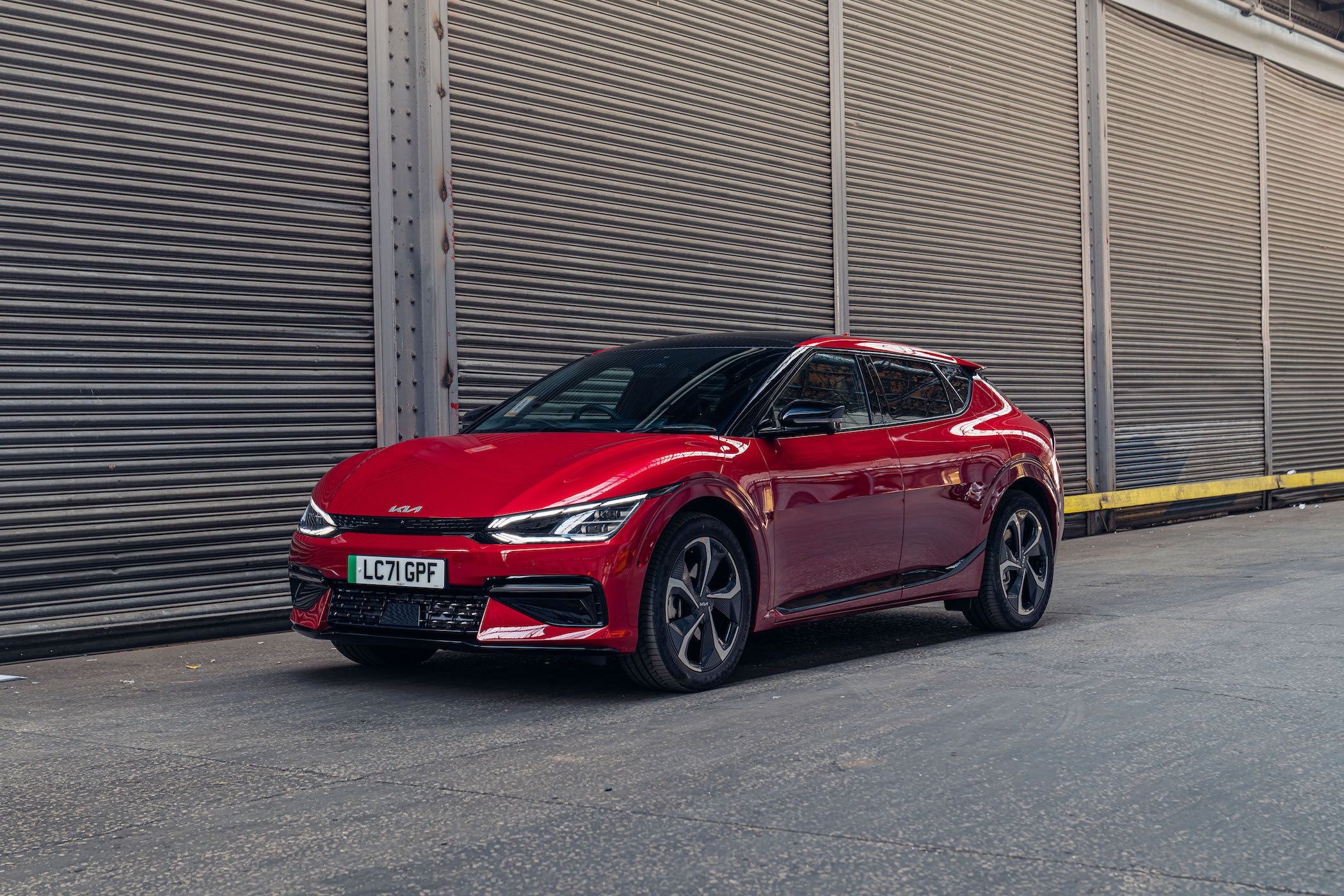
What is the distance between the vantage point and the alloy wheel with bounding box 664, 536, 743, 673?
5.80m

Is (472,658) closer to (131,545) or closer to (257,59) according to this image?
(131,545)

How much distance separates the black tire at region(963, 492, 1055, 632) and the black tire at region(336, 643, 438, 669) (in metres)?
2.97

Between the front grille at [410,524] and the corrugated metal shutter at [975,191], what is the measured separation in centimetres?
821

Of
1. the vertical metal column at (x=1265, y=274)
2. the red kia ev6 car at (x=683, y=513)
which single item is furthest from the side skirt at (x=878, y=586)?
the vertical metal column at (x=1265, y=274)

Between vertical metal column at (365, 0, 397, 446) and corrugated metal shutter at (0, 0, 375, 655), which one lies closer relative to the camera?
corrugated metal shutter at (0, 0, 375, 655)

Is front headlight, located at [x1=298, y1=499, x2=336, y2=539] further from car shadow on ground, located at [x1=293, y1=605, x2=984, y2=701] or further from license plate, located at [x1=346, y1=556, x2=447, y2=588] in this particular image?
car shadow on ground, located at [x1=293, y1=605, x2=984, y2=701]

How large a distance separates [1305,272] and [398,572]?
17.9 m

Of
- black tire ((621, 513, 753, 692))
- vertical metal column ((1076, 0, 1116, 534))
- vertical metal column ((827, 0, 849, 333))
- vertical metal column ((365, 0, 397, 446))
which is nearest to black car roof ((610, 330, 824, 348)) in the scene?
black tire ((621, 513, 753, 692))

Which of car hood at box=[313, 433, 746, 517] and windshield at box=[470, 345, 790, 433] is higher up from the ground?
windshield at box=[470, 345, 790, 433]

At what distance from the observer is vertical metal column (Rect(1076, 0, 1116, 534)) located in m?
16.2

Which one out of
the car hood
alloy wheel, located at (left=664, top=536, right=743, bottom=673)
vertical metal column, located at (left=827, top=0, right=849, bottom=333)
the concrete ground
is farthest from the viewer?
vertical metal column, located at (left=827, top=0, right=849, bottom=333)

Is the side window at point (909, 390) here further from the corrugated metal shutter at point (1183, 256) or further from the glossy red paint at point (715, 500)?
the corrugated metal shutter at point (1183, 256)

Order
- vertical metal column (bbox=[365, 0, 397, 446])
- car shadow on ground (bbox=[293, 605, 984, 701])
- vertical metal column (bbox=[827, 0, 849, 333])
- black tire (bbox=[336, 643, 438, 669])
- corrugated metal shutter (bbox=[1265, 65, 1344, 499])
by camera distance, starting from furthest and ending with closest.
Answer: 1. corrugated metal shutter (bbox=[1265, 65, 1344, 499])
2. vertical metal column (bbox=[827, 0, 849, 333])
3. vertical metal column (bbox=[365, 0, 397, 446])
4. black tire (bbox=[336, 643, 438, 669])
5. car shadow on ground (bbox=[293, 605, 984, 701])

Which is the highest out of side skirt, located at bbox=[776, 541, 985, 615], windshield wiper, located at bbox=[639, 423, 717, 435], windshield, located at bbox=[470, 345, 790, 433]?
windshield, located at bbox=[470, 345, 790, 433]
